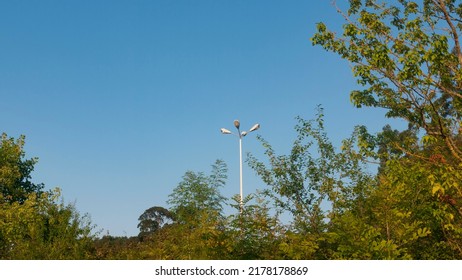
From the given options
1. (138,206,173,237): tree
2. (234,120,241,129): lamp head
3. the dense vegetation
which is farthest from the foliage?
(138,206,173,237): tree

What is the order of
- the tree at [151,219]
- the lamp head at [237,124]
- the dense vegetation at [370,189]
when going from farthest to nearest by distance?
1. the tree at [151,219]
2. the lamp head at [237,124]
3. the dense vegetation at [370,189]

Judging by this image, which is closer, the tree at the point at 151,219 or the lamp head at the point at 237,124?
the lamp head at the point at 237,124

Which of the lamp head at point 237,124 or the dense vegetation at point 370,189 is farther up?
the lamp head at point 237,124

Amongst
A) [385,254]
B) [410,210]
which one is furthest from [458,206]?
[385,254]

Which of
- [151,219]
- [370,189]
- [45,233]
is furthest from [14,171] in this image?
[151,219]

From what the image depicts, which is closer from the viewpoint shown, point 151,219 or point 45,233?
point 45,233

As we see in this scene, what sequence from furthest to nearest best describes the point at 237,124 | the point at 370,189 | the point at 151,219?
the point at 151,219, the point at 237,124, the point at 370,189

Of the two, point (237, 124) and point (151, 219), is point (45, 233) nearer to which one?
point (237, 124)

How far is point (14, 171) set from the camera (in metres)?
27.6

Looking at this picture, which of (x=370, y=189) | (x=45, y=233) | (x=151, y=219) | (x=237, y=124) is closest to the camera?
(x=370, y=189)

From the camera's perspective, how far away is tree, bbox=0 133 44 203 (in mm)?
27005

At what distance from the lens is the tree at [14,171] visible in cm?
2700

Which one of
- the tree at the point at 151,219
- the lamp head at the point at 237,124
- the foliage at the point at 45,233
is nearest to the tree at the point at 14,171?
the foliage at the point at 45,233

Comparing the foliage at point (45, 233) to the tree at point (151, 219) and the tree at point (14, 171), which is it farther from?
the tree at point (151, 219)
